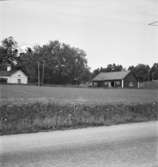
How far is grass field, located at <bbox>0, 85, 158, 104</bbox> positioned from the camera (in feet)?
16.4

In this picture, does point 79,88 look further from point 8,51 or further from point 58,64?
point 8,51

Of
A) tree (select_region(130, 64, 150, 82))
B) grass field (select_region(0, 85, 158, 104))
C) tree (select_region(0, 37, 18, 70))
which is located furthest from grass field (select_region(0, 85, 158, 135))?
tree (select_region(0, 37, 18, 70))

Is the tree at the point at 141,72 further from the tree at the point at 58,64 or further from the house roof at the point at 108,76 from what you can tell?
the tree at the point at 58,64

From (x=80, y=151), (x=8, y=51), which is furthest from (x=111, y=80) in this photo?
(x=80, y=151)

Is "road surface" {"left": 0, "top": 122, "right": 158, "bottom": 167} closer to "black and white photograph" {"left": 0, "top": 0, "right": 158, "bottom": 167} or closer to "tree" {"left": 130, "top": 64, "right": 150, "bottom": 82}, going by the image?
"black and white photograph" {"left": 0, "top": 0, "right": 158, "bottom": 167}

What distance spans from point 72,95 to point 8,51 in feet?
6.87

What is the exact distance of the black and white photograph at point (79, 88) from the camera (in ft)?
8.16

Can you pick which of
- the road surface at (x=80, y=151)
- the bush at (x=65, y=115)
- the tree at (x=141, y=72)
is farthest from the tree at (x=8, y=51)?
the tree at (x=141, y=72)

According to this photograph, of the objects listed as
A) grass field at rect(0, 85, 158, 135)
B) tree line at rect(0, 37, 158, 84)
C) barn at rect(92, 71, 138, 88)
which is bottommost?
grass field at rect(0, 85, 158, 135)

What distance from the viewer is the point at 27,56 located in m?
4.85

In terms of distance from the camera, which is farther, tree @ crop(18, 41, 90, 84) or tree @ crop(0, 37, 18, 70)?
tree @ crop(18, 41, 90, 84)

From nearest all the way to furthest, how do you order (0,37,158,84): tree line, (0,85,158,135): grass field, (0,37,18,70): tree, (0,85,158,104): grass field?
(0,37,18,70): tree < (0,85,158,135): grass field < (0,37,158,84): tree line < (0,85,158,104): grass field

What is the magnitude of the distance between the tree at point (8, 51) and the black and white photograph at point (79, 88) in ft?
0.06

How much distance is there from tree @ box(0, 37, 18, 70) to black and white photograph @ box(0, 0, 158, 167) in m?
0.02
